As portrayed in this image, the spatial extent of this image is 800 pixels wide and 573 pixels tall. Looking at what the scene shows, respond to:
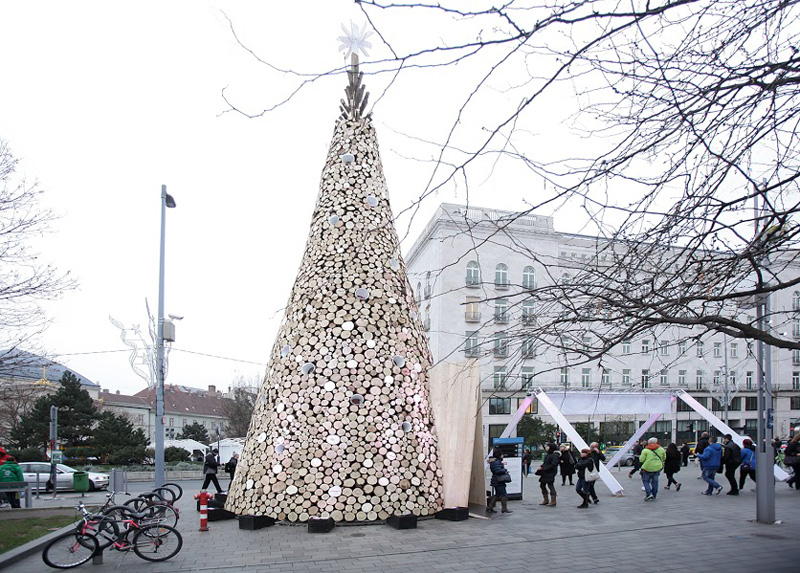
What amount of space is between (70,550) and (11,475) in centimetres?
917

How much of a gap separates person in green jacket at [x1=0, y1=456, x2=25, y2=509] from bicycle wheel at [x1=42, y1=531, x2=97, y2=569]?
8.92m

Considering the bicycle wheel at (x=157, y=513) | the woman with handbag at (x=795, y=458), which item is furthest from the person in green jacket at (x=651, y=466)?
the bicycle wheel at (x=157, y=513)

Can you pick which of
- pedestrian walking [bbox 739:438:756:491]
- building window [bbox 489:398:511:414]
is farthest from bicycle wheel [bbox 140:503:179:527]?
building window [bbox 489:398:511:414]

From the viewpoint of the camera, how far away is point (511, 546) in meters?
9.59

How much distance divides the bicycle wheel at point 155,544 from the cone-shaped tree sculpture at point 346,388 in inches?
68.2

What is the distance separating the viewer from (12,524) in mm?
12719

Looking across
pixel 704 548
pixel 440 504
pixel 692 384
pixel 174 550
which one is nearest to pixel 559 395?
pixel 440 504

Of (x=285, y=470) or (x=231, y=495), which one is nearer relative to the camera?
(x=285, y=470)

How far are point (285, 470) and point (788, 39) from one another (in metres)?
8.99

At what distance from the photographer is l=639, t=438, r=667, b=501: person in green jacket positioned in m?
15.2

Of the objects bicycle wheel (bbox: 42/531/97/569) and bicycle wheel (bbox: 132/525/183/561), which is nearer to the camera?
bicycle wheel (bbox: 42/531/97/569)

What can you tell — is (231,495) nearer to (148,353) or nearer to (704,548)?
(704,548)

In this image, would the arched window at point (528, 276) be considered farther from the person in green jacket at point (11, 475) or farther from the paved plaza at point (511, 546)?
the person in green jacket at point (11, 475)

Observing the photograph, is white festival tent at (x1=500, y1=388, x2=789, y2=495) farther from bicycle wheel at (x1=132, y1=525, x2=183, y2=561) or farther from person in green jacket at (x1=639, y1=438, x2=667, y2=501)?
bicycle wheel at (x1=132, y1=525, x2=183, y2=561)
